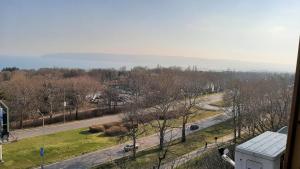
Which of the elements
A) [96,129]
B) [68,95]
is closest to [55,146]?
[96,129]

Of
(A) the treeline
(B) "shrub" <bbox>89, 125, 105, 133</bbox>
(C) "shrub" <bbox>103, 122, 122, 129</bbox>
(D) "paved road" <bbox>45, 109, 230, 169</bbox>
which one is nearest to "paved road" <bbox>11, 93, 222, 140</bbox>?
(C) "shrub" <bbox>103, 122, 122, 129</bbox>

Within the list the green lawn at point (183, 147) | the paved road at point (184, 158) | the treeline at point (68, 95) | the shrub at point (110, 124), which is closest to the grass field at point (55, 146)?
the shrub at point (110, 124)

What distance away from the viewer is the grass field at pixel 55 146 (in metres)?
23.4

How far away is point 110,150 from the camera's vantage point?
26281 millimetres

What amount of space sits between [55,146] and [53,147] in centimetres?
34

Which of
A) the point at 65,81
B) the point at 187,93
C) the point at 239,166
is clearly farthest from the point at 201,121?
the point at 239,166

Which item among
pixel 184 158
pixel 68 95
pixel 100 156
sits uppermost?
pixel 68 95

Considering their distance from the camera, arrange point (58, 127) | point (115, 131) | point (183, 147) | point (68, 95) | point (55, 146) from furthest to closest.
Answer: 1. point (68, 95)
2. point (58, 127)
3. point (115, 131)
4. point (183, 147)
5. point (55, 146)

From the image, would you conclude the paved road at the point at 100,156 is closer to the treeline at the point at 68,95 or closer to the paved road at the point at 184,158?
the treeline at the point at 68,95

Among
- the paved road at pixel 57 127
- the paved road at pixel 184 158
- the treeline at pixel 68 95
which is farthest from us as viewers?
the treeline at pixel 68 95

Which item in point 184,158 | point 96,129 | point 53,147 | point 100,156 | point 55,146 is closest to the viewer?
point 184,158

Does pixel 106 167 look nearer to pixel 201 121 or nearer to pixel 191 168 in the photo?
pixel 191 168

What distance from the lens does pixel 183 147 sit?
27266mm

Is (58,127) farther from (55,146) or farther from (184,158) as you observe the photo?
(184,158)
